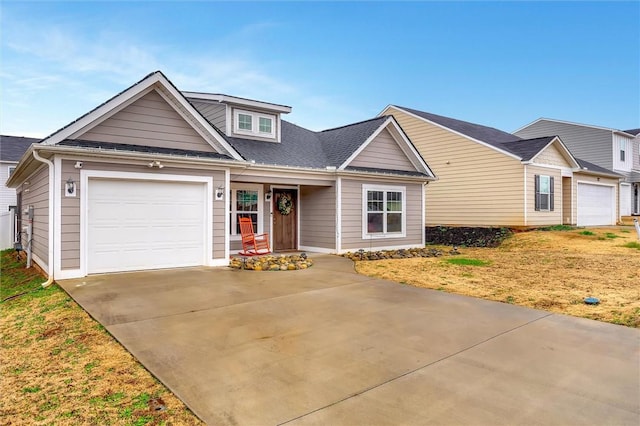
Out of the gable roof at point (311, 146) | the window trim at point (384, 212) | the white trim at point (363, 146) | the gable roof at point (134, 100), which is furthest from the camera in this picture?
the window trim at point (384, 212)

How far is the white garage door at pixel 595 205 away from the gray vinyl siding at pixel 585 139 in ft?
10.6

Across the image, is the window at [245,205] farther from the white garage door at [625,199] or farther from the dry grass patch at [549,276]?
the white garage door at [625,199]

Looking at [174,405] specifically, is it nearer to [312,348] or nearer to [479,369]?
[312,348]

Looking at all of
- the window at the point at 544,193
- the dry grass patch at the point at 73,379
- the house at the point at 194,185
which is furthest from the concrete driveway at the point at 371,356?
the window at the point at 544,193

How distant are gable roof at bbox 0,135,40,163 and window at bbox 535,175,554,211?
28188mm

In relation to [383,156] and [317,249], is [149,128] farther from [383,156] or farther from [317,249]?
[383,156]

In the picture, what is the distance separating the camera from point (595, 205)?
2203cm

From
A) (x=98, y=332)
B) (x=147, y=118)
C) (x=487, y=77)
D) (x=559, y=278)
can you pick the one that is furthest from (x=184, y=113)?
(x=487, y=77)

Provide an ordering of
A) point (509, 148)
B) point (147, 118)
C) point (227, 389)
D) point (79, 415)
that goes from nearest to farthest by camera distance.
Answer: point (79, 415), point (227, 389), point (147, 118), point (509, 148)

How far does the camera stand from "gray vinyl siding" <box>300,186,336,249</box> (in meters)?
12.9

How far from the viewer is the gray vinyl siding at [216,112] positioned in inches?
505

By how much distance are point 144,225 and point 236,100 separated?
563cm

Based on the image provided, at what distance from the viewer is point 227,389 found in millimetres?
3230

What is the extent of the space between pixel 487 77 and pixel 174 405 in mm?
24239
